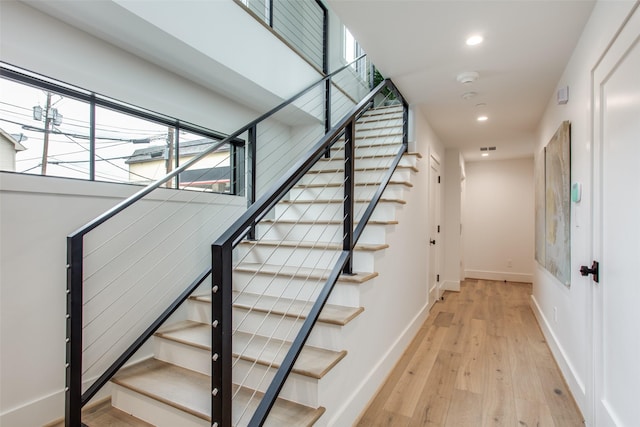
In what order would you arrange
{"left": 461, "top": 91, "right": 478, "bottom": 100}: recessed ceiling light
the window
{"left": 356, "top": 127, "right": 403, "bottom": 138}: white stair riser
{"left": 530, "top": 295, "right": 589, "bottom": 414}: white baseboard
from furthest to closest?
1. the window
2. {"left": 356, "top": 127, "right": 403, "bottom": 138}: white stair riser
3. {"left": 461, "top": 91, "right": 478, "bottom": 100}: recessed ceiling light
4. {"left": 530, "top": 295, "right": 589, "bottom": 414}: white baseboard

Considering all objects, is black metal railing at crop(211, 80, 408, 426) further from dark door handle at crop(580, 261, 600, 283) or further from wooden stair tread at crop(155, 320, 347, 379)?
dark door handle at crop(580, 261, 600, 283)

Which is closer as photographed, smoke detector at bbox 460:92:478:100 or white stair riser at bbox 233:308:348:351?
white stair riser at bbox 233:308:348:351

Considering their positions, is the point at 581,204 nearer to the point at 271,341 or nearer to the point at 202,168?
the point at 271,341

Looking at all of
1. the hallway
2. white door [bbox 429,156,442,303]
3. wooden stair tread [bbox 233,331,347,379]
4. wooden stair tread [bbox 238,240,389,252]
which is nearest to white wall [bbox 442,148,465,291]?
white door [bbox 429,156,442,303]

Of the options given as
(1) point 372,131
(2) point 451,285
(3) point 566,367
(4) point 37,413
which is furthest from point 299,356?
(2) point 451,285

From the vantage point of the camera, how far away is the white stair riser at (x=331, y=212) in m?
2.58

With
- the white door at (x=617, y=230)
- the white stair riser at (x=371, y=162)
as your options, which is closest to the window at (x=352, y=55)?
the white stair riser at (x=371, y=162)

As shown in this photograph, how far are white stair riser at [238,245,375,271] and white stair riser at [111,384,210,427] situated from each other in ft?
2.82

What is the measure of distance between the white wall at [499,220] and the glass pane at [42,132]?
6.49 metres

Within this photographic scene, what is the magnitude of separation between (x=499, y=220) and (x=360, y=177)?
460cm

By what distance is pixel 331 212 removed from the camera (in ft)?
9.48

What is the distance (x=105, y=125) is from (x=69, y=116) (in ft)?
0.65

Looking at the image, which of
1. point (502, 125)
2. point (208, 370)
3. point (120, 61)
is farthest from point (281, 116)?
point (502, 125)

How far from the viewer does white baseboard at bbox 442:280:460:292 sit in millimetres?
5418
